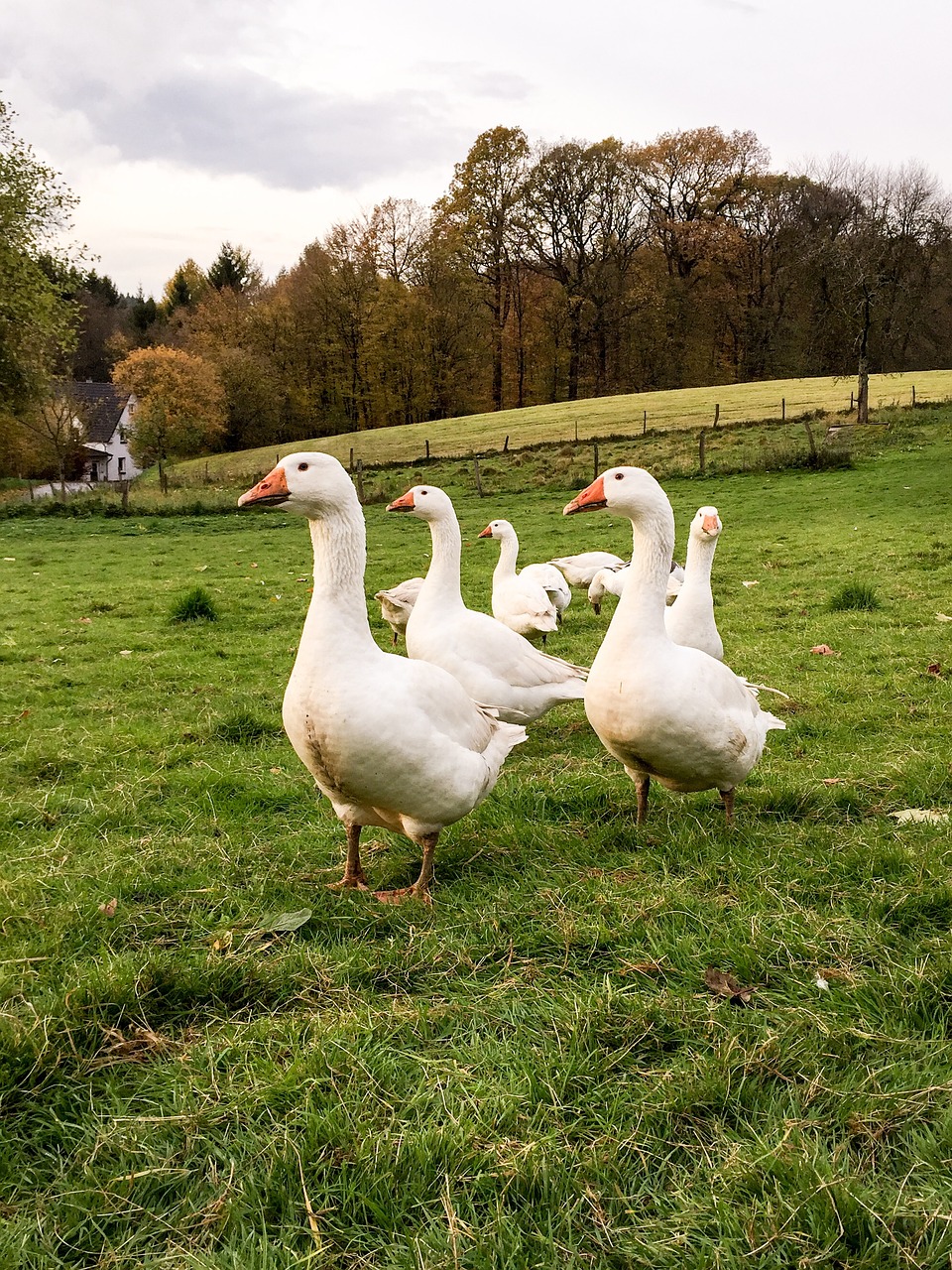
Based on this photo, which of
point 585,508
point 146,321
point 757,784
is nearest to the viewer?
point 585,508

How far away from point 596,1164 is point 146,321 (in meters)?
87.8

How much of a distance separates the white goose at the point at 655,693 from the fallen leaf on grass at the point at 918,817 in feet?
2.61

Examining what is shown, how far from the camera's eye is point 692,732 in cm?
410

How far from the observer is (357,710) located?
3.54m

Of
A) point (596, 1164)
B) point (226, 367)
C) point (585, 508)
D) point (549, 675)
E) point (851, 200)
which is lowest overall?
point (596, 1164)

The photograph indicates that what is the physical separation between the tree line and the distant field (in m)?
6.38

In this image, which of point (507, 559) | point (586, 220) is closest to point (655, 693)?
point (507, 559)

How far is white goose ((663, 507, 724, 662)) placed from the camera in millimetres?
6309

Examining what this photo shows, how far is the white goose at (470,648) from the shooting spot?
5832 mm

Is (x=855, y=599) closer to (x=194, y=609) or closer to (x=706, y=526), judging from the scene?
(x=706, y=526)

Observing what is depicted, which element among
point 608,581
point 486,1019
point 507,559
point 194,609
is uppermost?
point 507,559

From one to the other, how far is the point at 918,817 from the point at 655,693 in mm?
1652

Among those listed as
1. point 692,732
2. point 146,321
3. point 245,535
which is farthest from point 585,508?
point 146,321

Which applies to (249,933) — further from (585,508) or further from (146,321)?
(146,321)
